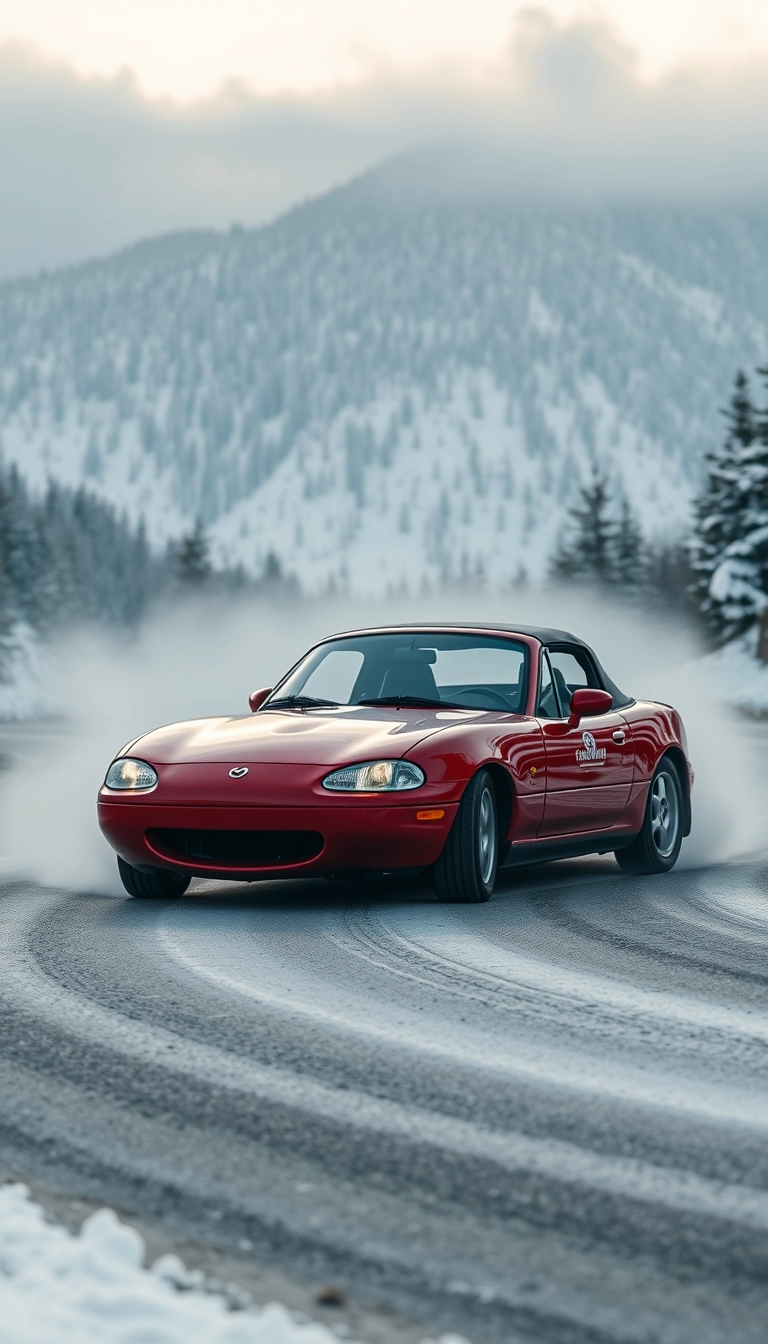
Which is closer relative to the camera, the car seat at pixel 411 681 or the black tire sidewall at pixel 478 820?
the black tire sidewall at pixel 478 820

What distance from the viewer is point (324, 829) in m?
7.71

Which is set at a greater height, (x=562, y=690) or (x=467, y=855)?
(x=562, y=690)

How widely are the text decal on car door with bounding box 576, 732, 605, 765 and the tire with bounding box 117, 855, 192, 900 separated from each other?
92.2 inches

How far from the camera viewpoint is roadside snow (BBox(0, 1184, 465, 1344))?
8.68ft

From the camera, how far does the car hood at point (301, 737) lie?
7965mm

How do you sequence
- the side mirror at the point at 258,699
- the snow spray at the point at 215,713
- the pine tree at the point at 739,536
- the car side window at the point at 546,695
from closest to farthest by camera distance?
1. the car side window at the point at 546,695
2. the side mirror at the point at 258,699
3. the snow spray at the point at 215,713
4. the pine tree at the point at 739,536

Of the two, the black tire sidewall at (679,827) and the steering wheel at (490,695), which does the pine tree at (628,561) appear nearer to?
the black tire sidewall at (679,827)

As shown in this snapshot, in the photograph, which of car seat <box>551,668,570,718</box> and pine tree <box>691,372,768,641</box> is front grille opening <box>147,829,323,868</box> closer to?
car seat <box>551,668,570,718</box>

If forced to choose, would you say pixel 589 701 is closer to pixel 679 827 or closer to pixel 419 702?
pixel 419 702

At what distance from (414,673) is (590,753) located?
1.10m

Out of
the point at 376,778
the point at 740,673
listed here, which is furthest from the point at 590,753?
the point at 740,673

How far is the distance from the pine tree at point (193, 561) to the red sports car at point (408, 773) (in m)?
87.3

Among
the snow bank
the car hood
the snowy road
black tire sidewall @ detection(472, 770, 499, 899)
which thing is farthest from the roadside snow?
the snow bank

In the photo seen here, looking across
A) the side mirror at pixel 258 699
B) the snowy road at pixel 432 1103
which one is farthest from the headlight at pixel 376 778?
the side mirror at pixel 258 699
